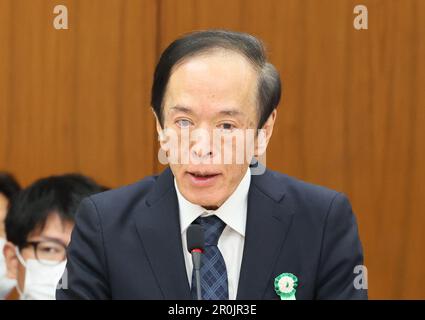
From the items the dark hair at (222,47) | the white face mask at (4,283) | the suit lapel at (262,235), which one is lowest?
the white face mask at (4,283)

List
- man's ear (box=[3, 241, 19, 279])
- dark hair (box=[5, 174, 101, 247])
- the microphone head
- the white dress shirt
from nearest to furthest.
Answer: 1. the microphone head
2. the white dress shirt
3. dark hair (box=[5, 174, 101, 247])
4. man's ear (box=[3, 241, 19, 279])

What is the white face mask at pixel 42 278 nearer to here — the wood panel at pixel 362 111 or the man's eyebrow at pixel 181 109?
the wood panel at pixel 362 111

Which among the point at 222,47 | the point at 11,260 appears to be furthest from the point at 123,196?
the point at 11,260

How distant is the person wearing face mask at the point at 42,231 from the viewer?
2.21 m

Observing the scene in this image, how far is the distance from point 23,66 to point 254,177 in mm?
1071

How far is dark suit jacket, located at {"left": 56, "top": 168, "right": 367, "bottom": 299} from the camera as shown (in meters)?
1.48

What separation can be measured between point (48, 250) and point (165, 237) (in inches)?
31.5

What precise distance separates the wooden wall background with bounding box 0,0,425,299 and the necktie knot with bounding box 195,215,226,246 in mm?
915

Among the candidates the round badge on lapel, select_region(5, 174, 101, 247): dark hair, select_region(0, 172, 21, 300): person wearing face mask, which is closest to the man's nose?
the round badge on lapel

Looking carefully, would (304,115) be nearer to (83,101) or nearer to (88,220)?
(83,101)

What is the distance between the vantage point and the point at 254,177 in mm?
1640

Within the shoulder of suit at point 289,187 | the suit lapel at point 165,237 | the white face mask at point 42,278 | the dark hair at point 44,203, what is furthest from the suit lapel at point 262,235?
the white face mask at point 42,278

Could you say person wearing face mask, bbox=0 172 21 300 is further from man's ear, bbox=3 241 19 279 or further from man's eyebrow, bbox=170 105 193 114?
man's eyebrow, bbox=170 105 193 114

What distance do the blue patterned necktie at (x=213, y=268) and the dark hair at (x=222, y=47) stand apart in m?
0.21
